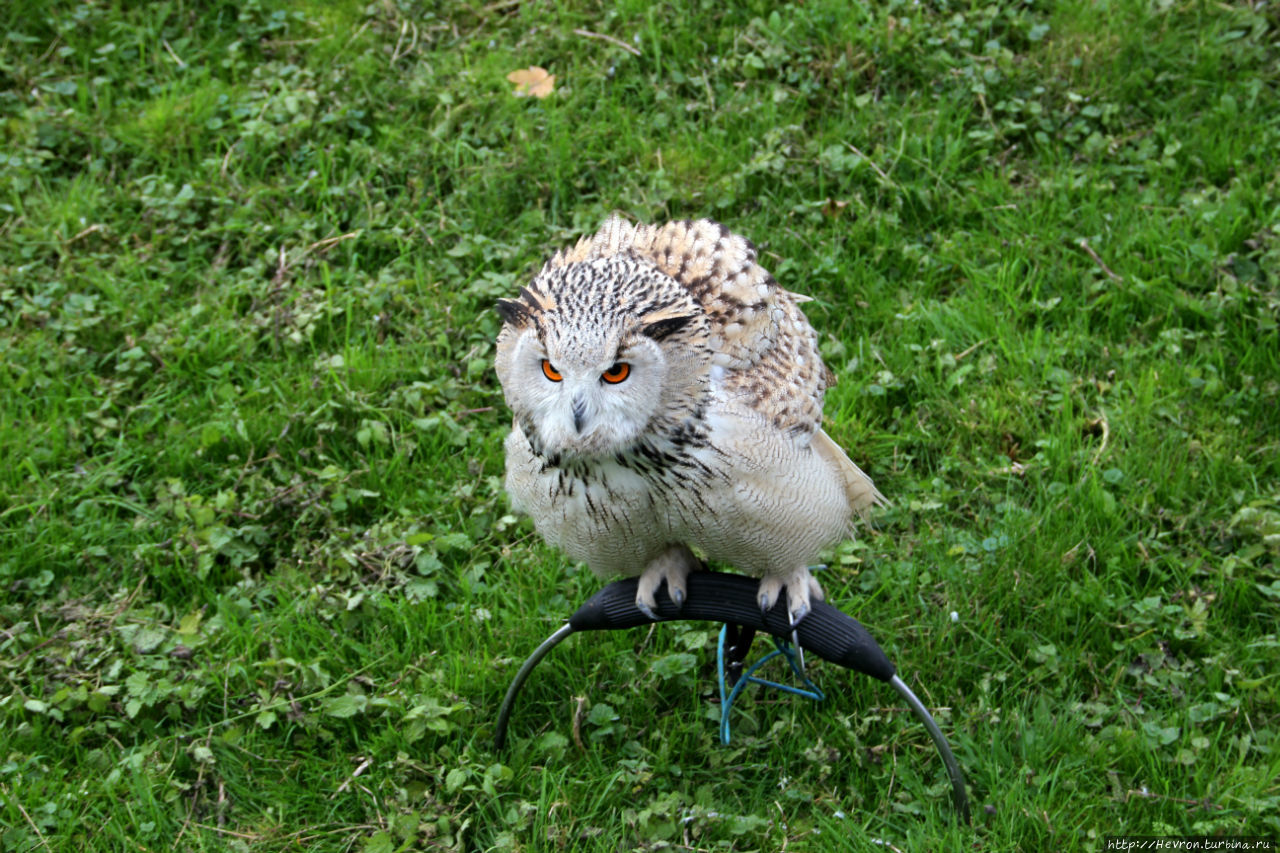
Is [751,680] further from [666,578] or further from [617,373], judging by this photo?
[617,373]

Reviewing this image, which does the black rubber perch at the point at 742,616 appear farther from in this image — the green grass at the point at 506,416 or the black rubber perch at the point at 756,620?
the green grass at the point at 506,416

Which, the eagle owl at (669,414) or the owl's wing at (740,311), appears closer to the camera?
the eagle owl at (669,414)

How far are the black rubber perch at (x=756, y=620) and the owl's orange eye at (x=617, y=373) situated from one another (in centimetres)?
80

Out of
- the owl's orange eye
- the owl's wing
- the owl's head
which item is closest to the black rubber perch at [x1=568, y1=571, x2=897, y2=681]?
the owl's wing

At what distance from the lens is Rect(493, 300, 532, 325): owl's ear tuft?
249 cm

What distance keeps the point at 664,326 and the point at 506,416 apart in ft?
7.21

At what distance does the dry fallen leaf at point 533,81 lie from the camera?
5.49 meters

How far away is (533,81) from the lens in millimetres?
5531

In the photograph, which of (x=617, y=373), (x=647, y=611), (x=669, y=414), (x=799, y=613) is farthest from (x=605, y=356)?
(x=799, y=613)

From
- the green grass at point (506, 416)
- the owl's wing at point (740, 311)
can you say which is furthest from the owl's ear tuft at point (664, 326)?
the green grass at point (506, 416)

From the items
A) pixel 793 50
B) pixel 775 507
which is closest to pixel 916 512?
pixel 775 507

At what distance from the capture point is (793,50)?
543 cm

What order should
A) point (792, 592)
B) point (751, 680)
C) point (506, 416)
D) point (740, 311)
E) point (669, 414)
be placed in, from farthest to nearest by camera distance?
point (506, 416) → point (751, 680) → point (792, 592) → point (740, 311) → point (669, 414)

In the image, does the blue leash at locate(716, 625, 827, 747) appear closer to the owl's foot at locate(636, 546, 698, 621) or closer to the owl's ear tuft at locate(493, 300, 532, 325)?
the owl's foot at locate(636, 546, 698, 621)
